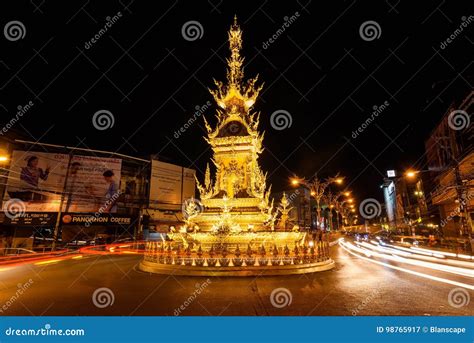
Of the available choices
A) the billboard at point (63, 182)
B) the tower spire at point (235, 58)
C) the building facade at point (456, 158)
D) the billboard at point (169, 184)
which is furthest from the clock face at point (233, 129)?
the billboard at point (169, 184)

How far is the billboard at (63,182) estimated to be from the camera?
31.5m

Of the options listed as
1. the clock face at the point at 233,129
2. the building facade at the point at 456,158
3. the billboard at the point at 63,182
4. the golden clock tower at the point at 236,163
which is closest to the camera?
the golden clock tower at the point at 236,163

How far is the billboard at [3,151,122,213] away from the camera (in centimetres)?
3148

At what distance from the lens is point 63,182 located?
3416 cm

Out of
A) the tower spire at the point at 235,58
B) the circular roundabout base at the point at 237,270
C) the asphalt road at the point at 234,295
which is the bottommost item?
the asphalt road at the point at 234,295

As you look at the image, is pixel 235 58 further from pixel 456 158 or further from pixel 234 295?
pixel 456 158

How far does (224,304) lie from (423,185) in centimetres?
5765

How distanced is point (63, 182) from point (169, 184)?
15598 millimetres

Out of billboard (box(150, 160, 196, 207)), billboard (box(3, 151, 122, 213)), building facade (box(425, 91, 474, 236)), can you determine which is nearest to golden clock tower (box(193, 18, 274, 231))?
building facade (box(425, 91, 474, 236))

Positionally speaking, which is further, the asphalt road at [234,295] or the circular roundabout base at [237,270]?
the circular roundabout base at [237,270]

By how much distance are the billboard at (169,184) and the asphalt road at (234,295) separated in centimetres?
3228

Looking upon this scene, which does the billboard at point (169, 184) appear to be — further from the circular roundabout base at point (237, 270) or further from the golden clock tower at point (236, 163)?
the circular roundabout base at point (237, 270)

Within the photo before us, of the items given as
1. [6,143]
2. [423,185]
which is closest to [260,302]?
[6,143]

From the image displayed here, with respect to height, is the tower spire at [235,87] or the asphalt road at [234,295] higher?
the tower spire at [235,87]
